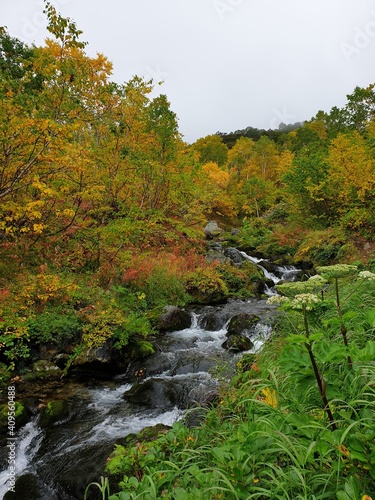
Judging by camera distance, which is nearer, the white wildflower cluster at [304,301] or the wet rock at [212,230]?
the white wildflower cluster at [304,301]

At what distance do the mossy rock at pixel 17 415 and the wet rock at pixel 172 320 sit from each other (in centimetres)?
429

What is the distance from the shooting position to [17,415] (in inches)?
192

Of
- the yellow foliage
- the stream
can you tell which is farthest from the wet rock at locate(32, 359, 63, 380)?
the yellow foliage

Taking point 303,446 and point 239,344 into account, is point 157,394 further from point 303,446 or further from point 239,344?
point 303,446

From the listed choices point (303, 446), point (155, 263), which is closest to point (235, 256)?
point (155, 263)

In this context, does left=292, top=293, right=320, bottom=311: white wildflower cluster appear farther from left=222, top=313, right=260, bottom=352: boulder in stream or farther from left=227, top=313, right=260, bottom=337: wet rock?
left=227, top=313, right=260, bottom=337: wet rock

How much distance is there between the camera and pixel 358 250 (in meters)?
13.3

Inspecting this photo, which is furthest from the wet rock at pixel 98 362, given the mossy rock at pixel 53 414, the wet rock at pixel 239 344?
the wet rock at pixel 239 344

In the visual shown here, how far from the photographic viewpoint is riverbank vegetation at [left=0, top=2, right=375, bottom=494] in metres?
1.60

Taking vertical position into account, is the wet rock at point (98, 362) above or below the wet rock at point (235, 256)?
below

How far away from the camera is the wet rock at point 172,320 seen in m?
8.99

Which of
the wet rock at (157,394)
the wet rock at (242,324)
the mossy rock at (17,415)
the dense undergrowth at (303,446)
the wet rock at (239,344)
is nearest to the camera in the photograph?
the dense undergrowth at (303,446)

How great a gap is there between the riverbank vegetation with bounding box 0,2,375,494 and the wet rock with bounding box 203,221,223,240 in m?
4.40

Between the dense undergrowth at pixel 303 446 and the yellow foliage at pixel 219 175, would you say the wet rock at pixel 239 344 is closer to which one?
the dense undergrowth at pixel 303 446
